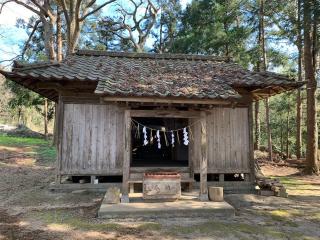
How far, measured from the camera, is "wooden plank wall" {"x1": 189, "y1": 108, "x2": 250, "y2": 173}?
31.1ft

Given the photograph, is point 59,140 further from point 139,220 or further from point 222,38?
point 222,38

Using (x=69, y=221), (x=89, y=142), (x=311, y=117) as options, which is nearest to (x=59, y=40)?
(x=89, y=142)

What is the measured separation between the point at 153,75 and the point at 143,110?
5.52 feet

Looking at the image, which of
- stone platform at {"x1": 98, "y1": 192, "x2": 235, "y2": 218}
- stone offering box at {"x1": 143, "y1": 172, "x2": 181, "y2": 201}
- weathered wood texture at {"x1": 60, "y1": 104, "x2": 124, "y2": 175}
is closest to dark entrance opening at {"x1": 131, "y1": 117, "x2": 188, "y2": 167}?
weathered wood texture at {"x1": 60, "y1": 104, "x2": 124, "y2": 175}

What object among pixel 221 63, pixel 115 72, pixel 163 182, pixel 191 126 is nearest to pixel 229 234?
pixel 163 182

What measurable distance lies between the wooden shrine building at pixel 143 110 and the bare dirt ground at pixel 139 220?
106cm

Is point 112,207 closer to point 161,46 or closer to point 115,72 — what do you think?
point 115,72

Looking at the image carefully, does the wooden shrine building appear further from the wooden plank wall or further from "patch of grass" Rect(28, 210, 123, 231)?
"patch of grass" Rect(28, 210, 123, 231)

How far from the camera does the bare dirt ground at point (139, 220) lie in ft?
18.7

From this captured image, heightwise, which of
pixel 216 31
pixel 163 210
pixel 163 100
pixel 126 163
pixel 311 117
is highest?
pixel 216 31

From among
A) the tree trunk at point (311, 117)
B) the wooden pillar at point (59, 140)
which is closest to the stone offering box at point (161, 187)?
the wooden pillar at point (59, 140)

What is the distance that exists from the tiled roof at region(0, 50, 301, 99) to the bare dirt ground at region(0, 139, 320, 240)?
295 centimetres

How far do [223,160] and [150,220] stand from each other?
3.83m

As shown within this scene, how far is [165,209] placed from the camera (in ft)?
22.6
